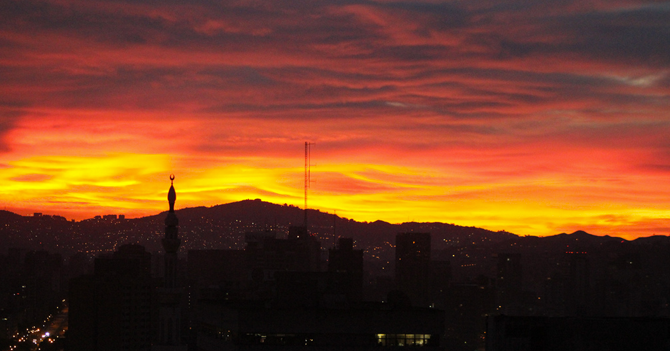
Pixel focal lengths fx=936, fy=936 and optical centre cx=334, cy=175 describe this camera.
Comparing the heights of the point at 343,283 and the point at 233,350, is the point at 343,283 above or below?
above

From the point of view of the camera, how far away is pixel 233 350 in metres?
105

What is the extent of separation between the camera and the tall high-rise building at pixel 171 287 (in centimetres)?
14175

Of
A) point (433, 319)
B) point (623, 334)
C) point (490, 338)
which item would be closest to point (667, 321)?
point (623, 334)

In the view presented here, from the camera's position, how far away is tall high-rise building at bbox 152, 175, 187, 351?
142m

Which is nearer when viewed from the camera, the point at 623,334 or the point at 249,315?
the point at 623,334

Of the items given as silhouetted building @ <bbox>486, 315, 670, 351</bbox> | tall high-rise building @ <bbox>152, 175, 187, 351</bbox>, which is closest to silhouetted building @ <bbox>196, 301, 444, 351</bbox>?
tall high-rise building @ <bbox>152, 175, 187, 351</bbox>

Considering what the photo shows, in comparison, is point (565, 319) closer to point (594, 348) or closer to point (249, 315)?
point (594, 348)

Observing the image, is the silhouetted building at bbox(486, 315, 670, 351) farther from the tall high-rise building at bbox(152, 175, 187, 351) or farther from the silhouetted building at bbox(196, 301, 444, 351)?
the tall high-rise building at bbox(152, 175, 187, 351)

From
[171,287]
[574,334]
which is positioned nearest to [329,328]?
[171,287]

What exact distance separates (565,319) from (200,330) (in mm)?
71443

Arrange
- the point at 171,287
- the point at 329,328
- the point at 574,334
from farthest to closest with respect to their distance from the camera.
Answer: the point at 171,287 < the point at 329,328 < the point at 574,334

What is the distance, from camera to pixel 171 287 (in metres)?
148

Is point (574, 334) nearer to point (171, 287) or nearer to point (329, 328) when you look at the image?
point (329, 328)

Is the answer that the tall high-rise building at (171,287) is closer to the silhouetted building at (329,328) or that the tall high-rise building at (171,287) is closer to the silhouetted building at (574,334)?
the silhouetted building at (329,328)
